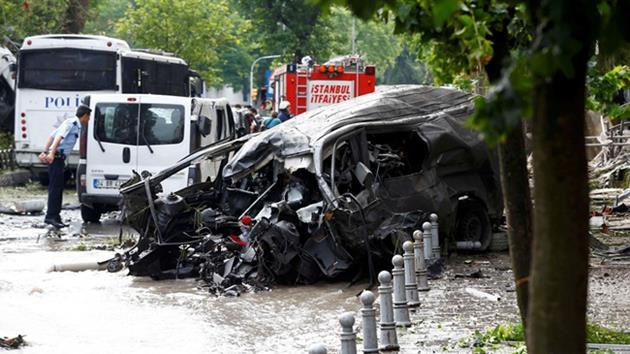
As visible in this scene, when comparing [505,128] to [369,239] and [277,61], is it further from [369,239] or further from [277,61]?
[277,61]

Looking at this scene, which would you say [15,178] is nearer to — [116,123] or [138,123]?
[116,123]

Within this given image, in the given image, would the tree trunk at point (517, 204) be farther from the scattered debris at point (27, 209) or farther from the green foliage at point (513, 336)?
the scattered debris at point (27, 209)

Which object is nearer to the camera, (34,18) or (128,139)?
(128,139)

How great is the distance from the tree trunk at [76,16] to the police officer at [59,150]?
21.2 m

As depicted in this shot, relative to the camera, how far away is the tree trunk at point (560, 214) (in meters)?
4.11

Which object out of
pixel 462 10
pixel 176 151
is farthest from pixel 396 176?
pixel 462 10

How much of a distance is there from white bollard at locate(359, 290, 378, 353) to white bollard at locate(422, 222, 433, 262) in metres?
4.70

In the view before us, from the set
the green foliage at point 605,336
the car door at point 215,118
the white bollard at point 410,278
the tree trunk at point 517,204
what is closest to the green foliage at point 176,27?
the car door at point 215,118

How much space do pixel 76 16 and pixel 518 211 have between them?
1374 inches

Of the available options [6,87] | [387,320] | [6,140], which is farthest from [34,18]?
[387,320]

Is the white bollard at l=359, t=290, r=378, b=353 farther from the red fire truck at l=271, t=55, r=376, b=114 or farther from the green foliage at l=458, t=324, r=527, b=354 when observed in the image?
the red fire truck at l=271, t=55, r=376, b=114

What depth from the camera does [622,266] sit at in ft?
45.5

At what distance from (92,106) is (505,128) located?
16.9 metres

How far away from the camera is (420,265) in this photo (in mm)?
12344
